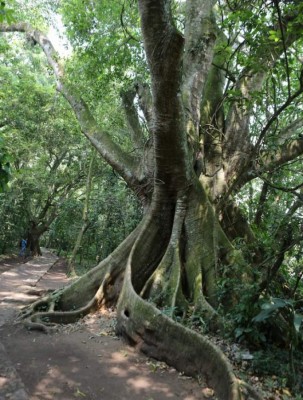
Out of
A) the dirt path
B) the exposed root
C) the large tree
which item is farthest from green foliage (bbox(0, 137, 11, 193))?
the exposed root

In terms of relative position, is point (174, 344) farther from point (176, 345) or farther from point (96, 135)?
point (96, 135)

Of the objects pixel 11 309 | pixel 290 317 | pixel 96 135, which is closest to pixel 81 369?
pixel 290 317

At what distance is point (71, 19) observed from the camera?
9453mm

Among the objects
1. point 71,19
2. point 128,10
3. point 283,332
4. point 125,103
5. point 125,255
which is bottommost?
point 283,332

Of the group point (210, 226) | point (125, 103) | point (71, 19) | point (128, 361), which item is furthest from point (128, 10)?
point (128, 361)

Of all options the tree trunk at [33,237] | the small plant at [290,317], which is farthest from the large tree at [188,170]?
the tree trunk at [33,237]

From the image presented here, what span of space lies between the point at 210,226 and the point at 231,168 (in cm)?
210

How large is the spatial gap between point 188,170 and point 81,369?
3.73m

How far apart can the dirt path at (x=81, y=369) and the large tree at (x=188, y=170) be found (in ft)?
0.84

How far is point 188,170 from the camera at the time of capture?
6.86 metres

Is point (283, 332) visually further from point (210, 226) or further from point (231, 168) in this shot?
point (231, 168)

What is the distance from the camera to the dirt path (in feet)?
13.7

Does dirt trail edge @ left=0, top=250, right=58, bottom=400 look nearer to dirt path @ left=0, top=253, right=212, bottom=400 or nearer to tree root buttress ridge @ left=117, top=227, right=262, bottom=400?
dirt path @ left=0, top=253, right=212, bottom=400

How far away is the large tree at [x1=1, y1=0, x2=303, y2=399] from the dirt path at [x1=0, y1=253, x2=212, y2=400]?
10.1 inches
